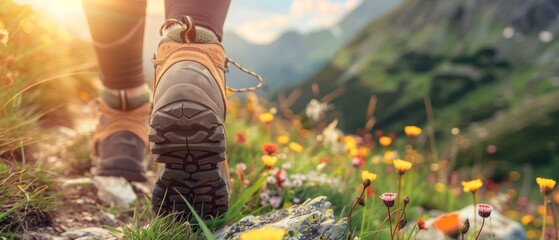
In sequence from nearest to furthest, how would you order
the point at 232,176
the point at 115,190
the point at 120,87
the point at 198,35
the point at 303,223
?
1. the point at 303,223
2. the point at 198,35
3. the point at 115,190
4. the point at 120,87
5. the point at 232,176

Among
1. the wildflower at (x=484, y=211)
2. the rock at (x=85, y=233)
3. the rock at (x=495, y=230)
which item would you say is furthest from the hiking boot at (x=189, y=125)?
the rock at (x=495, y=230)

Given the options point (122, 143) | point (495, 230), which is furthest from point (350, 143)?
point (122, 143)

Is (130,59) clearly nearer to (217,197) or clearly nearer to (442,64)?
(217,197)

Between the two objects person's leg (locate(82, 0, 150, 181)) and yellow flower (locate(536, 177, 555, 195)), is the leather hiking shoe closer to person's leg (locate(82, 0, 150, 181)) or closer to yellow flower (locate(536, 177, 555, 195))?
person's leg (locate(82, 0, 150, 181))

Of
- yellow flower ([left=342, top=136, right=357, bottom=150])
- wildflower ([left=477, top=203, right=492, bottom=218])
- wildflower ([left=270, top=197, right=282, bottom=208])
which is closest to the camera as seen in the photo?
wildflower ([left=477, top=203, right=492, bottom=218])

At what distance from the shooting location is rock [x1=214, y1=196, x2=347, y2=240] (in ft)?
6.13

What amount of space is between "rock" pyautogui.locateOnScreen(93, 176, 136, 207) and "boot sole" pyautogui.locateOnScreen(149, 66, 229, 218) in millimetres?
795

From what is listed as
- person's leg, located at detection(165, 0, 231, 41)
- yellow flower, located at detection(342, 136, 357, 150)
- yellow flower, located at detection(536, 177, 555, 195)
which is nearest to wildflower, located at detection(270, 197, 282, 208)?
yellow flower, located at detection(342, 136, 357, 150)

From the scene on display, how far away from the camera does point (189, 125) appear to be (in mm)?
1829

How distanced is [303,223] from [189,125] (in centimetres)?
53

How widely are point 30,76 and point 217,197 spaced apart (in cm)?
208

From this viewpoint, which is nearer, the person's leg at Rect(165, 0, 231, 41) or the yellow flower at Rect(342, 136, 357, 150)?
the person's leg at Rect(165, 0, 231, 41)

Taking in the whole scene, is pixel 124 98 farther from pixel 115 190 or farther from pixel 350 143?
pixel 350 143

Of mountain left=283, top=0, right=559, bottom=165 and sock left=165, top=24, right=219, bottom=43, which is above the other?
sock left=165, top=24, right=219, bottom=43
